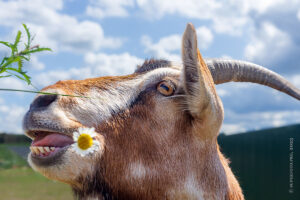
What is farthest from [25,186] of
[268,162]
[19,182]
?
[268,162]

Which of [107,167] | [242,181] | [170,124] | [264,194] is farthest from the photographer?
[242,181]

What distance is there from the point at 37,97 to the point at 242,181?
299 inches

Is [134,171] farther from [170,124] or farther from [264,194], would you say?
[264,194]

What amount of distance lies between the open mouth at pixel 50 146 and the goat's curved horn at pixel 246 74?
6.05 ft

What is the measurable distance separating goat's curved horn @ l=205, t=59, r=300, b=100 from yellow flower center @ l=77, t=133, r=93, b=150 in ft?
5.75

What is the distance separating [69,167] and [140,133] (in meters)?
0.59

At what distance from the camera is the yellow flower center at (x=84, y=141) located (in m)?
2.54

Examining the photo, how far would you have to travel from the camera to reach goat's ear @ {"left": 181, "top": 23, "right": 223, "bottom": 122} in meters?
2.70

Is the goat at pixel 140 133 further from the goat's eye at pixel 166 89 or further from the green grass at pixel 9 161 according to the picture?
the green grass at pixel 9 161

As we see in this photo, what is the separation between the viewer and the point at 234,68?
12.7ft

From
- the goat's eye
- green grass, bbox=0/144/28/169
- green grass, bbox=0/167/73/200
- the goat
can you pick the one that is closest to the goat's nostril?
the goat

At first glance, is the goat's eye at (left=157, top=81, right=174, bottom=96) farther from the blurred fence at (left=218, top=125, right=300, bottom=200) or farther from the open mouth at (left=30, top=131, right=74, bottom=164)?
the blurred fence at (left=218, top=125, right=300, bottom=200)

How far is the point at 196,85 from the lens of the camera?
2775 mm

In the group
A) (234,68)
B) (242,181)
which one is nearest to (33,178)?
(242,181)
